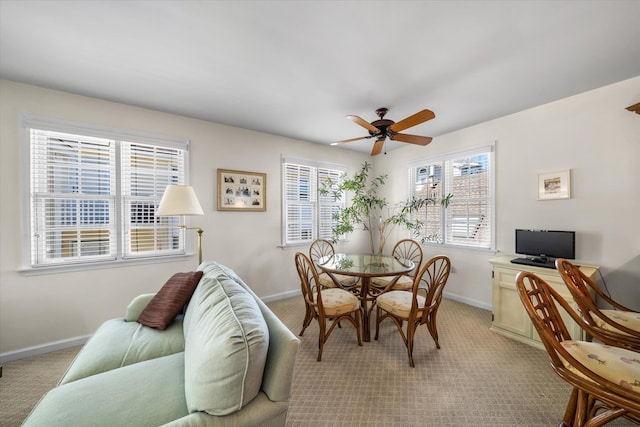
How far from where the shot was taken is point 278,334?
1179mm

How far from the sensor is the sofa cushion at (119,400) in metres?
1.04

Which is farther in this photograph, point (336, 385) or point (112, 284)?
point (112, 284)

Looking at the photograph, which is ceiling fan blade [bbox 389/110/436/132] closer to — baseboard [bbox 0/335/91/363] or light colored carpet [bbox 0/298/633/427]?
light colored carpet [bbox 0/298/633/427]

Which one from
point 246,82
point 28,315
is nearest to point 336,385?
point 246,82

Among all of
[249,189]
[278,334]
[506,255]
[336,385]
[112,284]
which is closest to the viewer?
[278,334]

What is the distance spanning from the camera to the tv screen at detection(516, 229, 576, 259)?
2594mm

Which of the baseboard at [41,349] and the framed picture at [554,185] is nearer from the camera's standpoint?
the baseboard at [41,349]

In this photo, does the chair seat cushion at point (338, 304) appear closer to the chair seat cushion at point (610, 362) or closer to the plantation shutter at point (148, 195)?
the chair seat cushion at point (610, 362)

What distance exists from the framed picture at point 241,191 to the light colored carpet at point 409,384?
6.59 ft

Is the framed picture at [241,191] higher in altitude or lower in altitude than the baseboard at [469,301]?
higher

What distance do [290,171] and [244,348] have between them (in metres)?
3.42

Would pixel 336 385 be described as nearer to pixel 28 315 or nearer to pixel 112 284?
pixel 112 284

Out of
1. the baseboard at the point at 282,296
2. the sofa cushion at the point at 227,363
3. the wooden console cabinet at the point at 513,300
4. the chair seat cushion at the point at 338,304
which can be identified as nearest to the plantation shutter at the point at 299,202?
the baseboard at the point at 282,296

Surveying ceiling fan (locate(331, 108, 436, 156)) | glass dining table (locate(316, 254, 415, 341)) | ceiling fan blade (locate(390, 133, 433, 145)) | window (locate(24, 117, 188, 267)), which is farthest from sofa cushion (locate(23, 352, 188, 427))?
ceiling fan blade (locate(390, 133, 433, 145))
